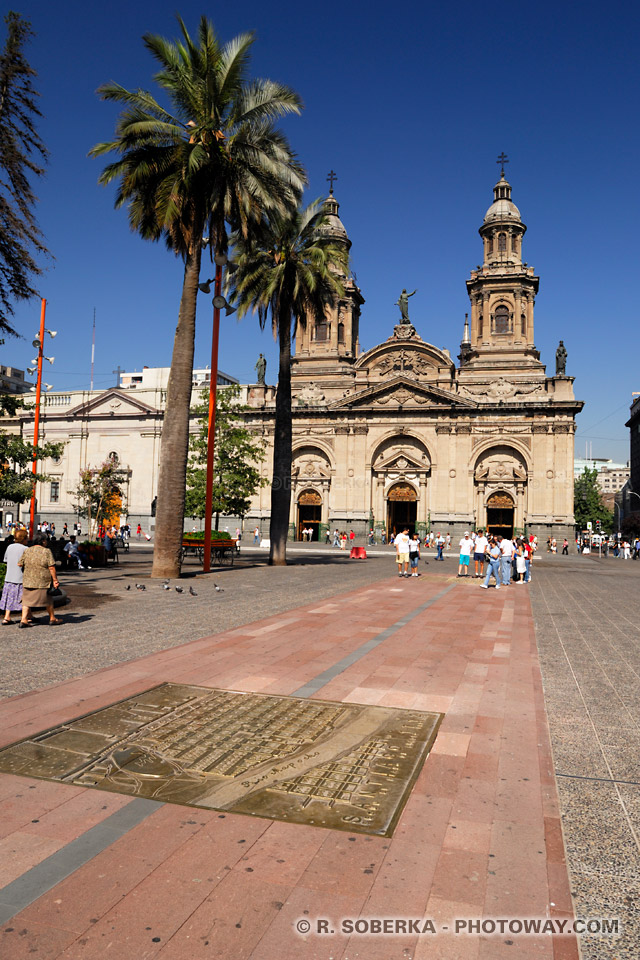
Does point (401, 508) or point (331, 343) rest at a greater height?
point (331, 343)

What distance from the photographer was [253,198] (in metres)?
19.7

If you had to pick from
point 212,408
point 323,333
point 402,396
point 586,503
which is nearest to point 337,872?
point 212,408

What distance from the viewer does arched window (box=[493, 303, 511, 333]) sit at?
52944 millimetres

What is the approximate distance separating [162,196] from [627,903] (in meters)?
18.9

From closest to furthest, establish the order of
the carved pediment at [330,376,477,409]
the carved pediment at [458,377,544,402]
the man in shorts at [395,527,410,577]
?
1. the man in shorts at [395,527,410,577]
2. the carved pediment at [458,377,544,402]
3. the carved pediment at [330,376,477,409]

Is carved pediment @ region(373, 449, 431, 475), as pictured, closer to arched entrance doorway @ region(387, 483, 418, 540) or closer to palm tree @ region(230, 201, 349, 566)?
arched entrance doorway @ region(387, 483, 418, 540)

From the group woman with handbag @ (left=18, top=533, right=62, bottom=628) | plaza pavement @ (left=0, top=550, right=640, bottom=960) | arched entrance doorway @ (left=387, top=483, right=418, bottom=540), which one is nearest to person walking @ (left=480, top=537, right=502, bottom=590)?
plaza pavement @ (left=0, top=550, right=640, bottom=960)

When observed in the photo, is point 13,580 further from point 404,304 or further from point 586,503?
point 586,503

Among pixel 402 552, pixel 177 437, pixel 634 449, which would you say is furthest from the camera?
pixel 634 449

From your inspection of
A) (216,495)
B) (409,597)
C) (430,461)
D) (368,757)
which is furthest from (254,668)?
(430,461)

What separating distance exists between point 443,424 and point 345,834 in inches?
1915

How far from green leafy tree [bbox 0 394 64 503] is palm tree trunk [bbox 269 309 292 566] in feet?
29.1

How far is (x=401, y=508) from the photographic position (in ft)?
176

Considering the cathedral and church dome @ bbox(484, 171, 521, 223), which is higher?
church dome @ bbox(484, 171, 521, 223)
